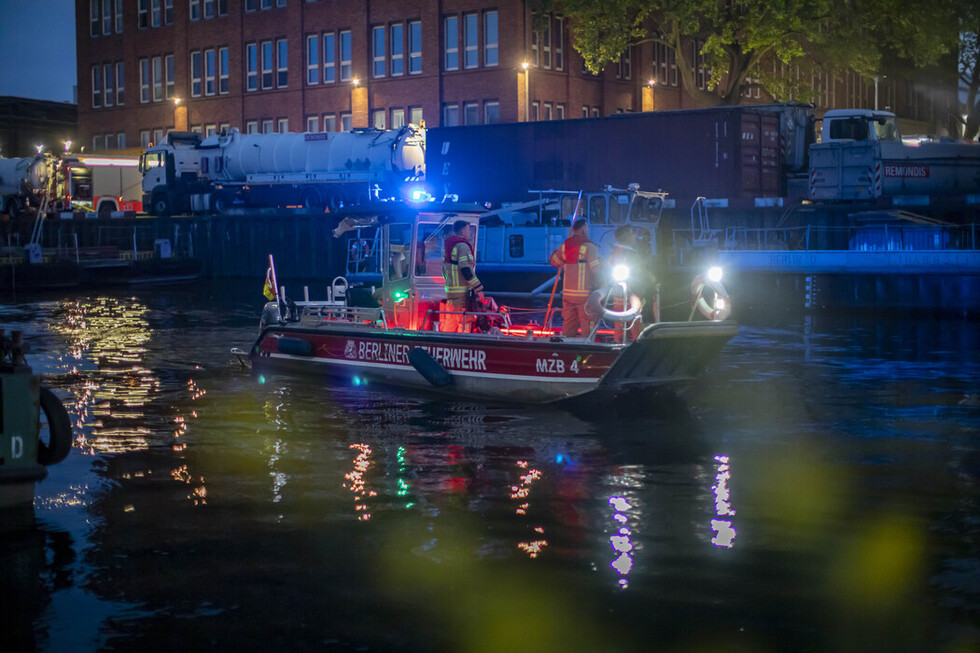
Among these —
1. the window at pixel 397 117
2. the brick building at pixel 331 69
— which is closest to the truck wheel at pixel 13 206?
the brick building at pixel 331 69

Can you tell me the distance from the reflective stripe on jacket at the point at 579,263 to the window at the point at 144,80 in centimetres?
5728

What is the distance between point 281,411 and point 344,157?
3469 centimetres

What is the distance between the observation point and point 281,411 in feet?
47.7

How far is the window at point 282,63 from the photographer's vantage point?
5994 centimetres

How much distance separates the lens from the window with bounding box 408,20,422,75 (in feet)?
179

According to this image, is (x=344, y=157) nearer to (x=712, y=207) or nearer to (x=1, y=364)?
(x=712, y=207)

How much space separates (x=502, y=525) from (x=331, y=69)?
171 ft

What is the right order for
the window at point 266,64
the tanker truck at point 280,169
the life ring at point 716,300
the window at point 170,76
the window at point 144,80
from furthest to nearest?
the window at point 144,80 < the window at point 170,76 < the window at point 266,64 < the tanker truck at point 280,169 < the life ring at point 716,300

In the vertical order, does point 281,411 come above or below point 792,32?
below

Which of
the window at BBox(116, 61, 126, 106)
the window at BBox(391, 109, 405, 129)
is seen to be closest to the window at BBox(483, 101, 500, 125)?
the window at BBox(391, 109, 405, 129)

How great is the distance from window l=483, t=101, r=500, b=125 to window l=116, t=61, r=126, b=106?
26.0m

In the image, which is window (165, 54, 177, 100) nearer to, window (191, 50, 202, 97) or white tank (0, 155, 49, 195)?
window (191, 50, 202, 97)

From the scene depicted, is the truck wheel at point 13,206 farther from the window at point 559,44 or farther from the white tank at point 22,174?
the window at point 559,44

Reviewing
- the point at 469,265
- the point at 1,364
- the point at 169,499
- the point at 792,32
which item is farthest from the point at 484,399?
the point at 792,32
